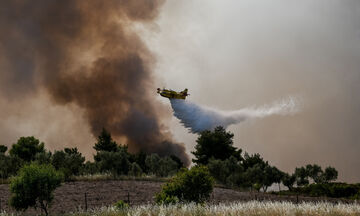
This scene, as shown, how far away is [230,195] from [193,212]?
859 inches

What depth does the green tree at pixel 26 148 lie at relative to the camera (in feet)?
223

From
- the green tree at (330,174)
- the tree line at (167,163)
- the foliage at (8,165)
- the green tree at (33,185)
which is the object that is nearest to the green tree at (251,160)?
the tree line at (167,163)

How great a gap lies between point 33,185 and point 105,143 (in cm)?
4974

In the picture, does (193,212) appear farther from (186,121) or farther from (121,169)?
(186,121)

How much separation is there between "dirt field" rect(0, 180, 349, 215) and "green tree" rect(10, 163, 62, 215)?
12.9ft

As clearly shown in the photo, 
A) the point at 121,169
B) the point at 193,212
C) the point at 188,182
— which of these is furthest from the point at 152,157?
the point at 193,212

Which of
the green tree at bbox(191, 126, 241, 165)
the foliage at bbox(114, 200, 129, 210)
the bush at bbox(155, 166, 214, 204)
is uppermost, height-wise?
the green tree at bbox(191, 126, 241, 165)

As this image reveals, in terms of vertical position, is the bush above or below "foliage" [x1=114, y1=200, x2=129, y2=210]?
above

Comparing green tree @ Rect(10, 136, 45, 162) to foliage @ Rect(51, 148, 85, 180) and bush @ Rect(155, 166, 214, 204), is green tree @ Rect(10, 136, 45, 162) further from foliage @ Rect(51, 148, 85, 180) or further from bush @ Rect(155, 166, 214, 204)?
bush @ Rect(155, 166, 214, 204)

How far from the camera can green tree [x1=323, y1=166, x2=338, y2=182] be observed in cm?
6669

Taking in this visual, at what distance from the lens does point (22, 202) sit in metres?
27.0

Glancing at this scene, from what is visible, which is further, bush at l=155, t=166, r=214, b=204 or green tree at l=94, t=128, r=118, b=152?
green tree at l=94, t=128, r=118, b=152

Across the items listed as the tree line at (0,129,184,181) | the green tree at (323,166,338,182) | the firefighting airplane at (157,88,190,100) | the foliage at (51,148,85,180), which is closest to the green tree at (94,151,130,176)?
the tree line at (0,129,184,181)

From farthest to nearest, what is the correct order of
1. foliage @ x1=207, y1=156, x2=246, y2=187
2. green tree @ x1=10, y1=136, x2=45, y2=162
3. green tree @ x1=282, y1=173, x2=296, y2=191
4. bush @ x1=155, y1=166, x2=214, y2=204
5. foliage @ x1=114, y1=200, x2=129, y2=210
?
1. green tree @ x1=10, y1=136, x2=45, y2=162
2. green tree @ x1=282, y1=173, x2=296, y2=191
3. foliage @ x1=207, y1=156, x2=246, y2=187
4. bush @ x1=155, y1=166, x2=214, y2=204
5. foliage @ x1=114, y1=200, x2=129, y2=210
